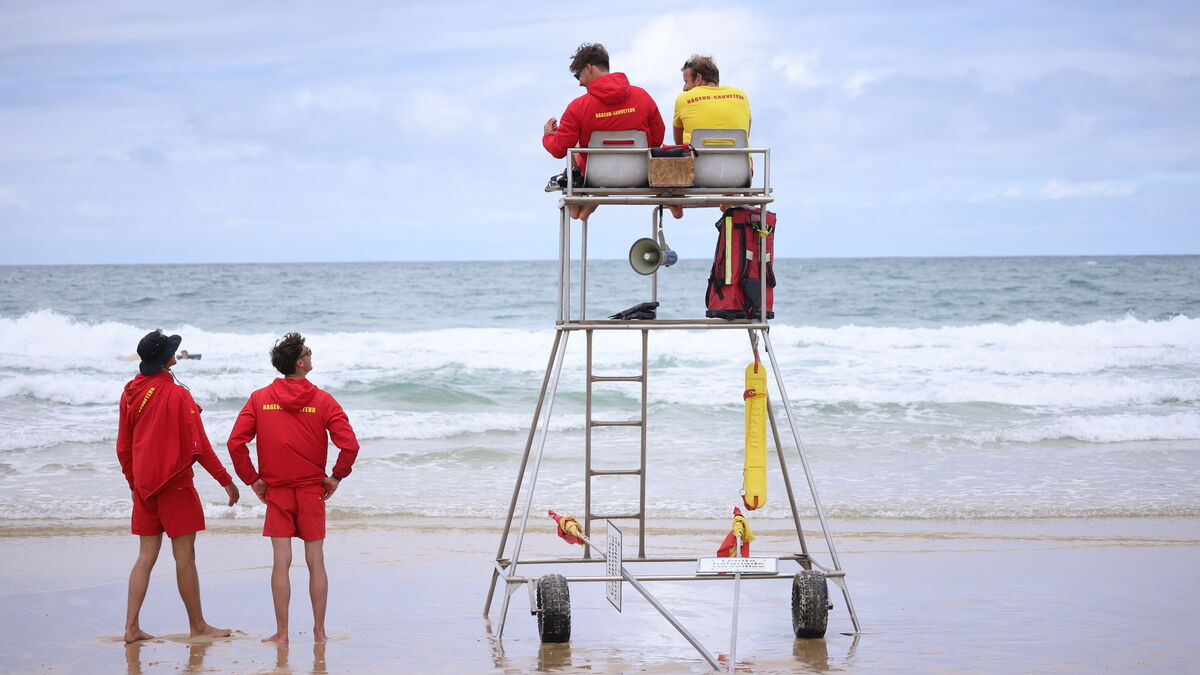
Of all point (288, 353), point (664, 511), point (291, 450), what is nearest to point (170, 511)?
point (291, 450)

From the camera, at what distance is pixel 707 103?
224 inches

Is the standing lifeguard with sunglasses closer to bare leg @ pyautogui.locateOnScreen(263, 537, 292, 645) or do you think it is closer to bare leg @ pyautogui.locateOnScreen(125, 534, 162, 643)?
bare leg @ pyautogui.locateOnScreen(263, 537, 292, 645)

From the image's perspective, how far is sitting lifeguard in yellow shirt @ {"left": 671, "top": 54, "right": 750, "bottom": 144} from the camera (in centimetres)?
568

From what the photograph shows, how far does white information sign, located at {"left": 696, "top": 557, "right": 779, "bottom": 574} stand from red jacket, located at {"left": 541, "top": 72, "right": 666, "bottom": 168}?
84.8 inches

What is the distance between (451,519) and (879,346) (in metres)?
17.1

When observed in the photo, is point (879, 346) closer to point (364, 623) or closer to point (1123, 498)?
point (1123, 498)

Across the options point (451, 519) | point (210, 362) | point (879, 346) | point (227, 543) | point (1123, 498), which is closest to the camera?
point (227, 543)

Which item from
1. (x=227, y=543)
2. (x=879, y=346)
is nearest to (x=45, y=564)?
(x=227, y=543)

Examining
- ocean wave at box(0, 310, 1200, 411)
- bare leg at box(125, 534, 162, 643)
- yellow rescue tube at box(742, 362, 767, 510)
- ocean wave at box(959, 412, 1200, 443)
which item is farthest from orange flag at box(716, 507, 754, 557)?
ocean wave at box(0, 310, 1200, 411)

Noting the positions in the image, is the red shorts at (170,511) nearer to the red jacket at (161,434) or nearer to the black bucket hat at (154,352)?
the red jacket at (161,434)

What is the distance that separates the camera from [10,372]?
20656mm

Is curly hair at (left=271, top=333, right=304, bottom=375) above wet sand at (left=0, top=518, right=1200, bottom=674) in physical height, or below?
above

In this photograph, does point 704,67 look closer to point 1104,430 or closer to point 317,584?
point 317,584

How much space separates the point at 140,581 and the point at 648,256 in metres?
3.11
